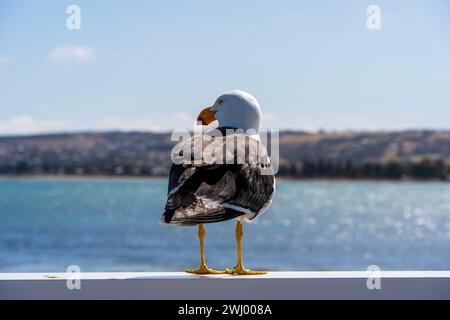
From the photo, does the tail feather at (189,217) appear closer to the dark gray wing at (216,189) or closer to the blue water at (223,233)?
the dark gray wing at (216,189)

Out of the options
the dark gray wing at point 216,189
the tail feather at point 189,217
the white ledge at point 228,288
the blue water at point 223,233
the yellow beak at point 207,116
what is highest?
the yellow beak at point 207,116

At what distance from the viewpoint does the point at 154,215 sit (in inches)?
1806

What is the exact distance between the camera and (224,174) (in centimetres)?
420

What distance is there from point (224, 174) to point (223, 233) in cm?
3317

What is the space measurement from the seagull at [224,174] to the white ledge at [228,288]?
28 cm

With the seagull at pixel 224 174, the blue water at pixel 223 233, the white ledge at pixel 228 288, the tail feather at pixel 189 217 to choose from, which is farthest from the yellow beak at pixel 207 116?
the blue water at pixel 223 233

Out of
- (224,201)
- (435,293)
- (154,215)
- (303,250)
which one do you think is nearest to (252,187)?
(224,201)

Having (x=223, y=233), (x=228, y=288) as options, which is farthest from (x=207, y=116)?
(x=223, y=233)

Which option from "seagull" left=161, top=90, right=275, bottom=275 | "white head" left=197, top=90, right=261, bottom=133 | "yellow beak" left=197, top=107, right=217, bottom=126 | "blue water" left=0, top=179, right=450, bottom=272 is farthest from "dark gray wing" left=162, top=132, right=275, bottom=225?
"blue water" left=0, top=179, right=450, bottom=272

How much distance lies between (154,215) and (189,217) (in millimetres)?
42059

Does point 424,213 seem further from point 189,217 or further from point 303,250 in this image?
point 189,217

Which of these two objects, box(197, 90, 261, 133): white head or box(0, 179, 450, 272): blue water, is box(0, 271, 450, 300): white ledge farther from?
box(0, 179, 450, 272): blue water

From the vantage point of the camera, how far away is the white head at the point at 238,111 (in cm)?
463

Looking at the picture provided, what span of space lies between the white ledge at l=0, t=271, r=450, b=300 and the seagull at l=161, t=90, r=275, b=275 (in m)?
0.28
